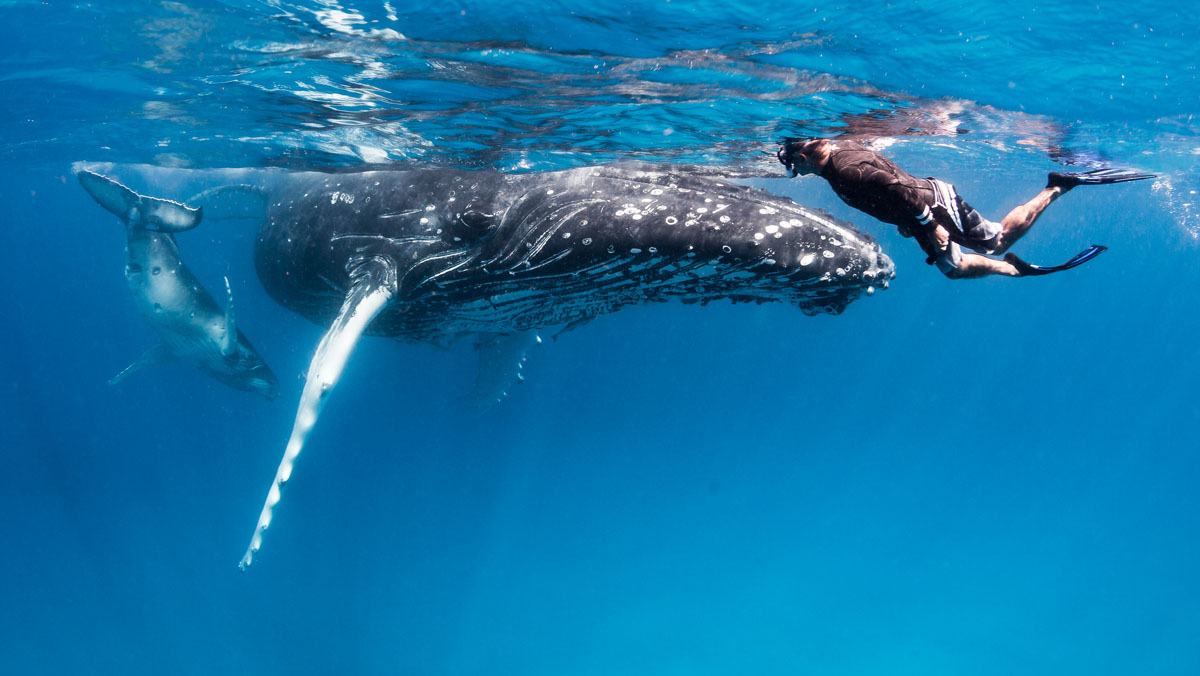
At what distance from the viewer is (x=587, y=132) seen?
13180 millimetres

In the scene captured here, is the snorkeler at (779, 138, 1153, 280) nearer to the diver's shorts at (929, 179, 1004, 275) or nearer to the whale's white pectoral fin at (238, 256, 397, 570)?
the diver's shorts at (929, 179, 1004, 275)

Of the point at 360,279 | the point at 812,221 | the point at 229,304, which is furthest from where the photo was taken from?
the point at 229,304

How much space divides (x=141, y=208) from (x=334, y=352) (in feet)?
24.0

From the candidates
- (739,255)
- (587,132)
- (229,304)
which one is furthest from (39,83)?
(739,255)

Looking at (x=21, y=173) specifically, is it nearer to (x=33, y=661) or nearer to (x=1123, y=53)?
(x=33, y=661)

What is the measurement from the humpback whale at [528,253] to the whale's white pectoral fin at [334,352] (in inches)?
0.6

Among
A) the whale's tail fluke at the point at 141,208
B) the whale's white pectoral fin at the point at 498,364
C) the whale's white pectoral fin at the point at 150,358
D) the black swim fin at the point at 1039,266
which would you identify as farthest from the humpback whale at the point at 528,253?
the whale's white pectoral fin at the point at 150,358

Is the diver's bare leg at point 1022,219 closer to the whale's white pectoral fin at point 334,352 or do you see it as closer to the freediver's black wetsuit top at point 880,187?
the freediver's black wetsuit top at point 880,187

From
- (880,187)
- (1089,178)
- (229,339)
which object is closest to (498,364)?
(229,339)

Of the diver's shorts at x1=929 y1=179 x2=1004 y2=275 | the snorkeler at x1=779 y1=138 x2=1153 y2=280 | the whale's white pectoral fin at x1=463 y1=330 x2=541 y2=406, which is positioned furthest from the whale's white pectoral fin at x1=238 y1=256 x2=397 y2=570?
the diver's shorts at x1=929 y1=179 x2=1004 y2=275

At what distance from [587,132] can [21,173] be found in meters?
23.8

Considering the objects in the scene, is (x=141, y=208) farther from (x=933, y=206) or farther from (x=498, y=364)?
(x=933, y=206)

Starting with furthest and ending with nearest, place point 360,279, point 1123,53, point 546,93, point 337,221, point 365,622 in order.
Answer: point 365,622
point 546,93
point 1123,53
point 337,221
point 360,279

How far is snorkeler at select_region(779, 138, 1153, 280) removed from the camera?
174 inches
